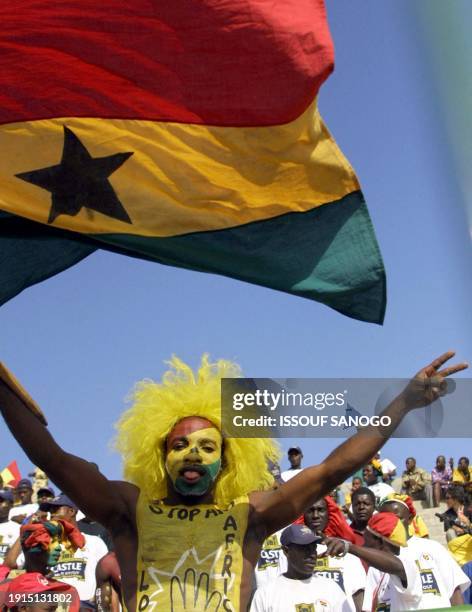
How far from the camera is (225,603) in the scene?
3.90 meters

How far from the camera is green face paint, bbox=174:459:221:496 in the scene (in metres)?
4.17

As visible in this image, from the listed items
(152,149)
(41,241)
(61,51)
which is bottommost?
(41,241)

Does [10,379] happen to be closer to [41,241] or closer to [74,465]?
[74,465]

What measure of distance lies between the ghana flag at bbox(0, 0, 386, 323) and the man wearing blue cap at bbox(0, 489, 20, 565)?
15.9 feet

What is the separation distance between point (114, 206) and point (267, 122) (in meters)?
0.87

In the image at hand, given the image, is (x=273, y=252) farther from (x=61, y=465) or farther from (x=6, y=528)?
(x=6, y=528)

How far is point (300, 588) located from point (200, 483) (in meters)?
2.44

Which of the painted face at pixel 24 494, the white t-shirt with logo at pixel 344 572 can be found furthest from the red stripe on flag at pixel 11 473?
the white t-shirt with logo at pixel 344 572

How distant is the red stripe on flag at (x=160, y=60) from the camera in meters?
4.73

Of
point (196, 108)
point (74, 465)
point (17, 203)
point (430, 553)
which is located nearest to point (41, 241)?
point (17, 203)

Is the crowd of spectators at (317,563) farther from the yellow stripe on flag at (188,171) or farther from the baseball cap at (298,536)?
the yellow stripe on flag at (188,171)

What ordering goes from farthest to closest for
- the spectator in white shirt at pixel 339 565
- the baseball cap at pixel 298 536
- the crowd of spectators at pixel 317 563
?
1. the spectator in white shirt at pixel 339 565
2. the baseball cap at pixel 298 536
3. the crowd of spectators at pixel 317 563

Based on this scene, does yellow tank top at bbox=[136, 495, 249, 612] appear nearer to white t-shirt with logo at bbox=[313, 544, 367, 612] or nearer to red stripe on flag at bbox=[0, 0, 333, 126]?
red stripe on flag at bbox=[0, 0, 333, 126]

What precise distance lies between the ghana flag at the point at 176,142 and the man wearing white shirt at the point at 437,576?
10.4 ft
